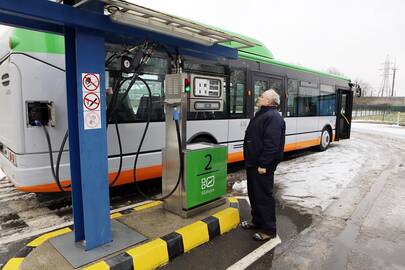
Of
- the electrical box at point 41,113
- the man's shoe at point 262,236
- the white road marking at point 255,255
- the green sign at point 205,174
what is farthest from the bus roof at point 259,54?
the white road marking at point 255,255

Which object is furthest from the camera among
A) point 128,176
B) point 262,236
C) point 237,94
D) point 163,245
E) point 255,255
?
point 237,94

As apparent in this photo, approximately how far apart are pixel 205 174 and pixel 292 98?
611 cm

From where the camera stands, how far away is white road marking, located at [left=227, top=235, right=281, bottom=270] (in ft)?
10.9

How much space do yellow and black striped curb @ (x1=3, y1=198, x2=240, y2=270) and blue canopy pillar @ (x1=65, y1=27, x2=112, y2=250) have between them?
1.41 feet

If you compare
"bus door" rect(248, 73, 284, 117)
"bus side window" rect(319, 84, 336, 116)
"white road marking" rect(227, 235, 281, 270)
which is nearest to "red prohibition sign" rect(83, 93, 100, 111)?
"white road marking" rect(227, 235, 281, 270)

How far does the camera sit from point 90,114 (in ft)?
10.1

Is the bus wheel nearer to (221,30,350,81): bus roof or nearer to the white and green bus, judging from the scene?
the white and green bus

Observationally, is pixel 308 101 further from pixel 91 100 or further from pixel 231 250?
pixel 91 100

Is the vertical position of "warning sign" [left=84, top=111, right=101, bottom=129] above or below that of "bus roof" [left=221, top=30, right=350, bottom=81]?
below

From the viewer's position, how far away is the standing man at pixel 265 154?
12.2 feet

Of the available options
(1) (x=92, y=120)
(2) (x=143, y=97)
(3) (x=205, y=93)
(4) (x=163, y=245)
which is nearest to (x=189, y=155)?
(3) (x=205, y=93)

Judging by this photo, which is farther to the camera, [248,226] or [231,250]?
[248,226]

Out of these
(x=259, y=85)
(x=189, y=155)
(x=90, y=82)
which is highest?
(x=259, y=85)

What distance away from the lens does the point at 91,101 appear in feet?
10.1
